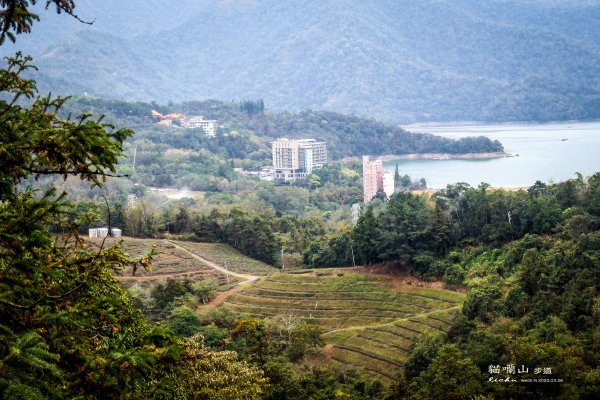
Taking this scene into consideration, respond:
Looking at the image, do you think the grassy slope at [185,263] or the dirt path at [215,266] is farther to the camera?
the dirt path at [215,266]

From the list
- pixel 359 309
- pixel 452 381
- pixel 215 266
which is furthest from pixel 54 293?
pixel 215 266

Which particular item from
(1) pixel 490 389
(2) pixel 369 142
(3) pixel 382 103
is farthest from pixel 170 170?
(3) pixel 382 103

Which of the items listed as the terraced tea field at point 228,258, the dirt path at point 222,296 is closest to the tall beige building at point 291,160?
the terraced tea field at point 228,258

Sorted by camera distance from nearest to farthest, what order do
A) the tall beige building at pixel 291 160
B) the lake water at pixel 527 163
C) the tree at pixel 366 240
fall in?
the tree at pixel 366 240 < the lake water at pixel 527 163 < the tall beige building at pixel 291 160

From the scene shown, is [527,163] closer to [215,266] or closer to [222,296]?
[215,266]

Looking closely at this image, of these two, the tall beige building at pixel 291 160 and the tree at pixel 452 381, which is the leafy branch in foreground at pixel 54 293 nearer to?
the tree at pixel 452 381

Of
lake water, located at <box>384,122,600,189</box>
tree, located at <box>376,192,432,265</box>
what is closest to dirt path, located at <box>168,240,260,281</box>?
tree, located at <box>376,192,432,265</box>
